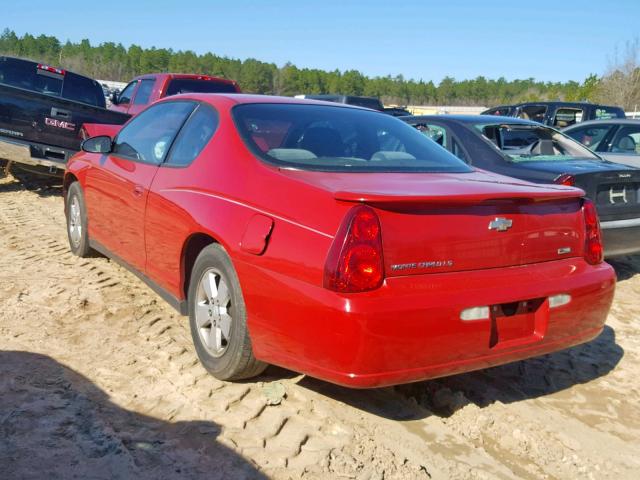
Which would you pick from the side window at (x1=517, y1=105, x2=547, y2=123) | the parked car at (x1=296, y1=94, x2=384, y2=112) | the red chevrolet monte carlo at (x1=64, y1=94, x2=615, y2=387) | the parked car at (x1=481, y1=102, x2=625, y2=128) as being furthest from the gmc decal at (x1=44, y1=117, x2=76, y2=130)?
the parked car at (x1=296, y1=94, x2=384, y2=112)

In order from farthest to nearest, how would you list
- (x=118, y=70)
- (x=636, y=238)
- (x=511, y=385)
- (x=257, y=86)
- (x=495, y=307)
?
(x=257, y=86) → (x=118, y=70) → (x=636, y=238) → (x=511, y=385) → (x=495, y=307)

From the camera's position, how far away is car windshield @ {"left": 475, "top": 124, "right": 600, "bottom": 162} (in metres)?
5.91

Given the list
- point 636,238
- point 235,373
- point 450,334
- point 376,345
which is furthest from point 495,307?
point 636,238

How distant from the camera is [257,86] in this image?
9231 cm

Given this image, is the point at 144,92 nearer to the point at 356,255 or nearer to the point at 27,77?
the point at 27,77

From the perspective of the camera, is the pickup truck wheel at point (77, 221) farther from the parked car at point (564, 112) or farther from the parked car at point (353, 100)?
the parked car at point (353, 100)

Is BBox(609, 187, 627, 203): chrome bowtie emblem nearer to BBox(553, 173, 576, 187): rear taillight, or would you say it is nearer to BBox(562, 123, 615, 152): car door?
BBox(553, 173, 576, 187): rear taillight

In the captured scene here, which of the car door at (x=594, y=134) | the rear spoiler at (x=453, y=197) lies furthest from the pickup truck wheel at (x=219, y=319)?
the car door at (x=594, y=134)

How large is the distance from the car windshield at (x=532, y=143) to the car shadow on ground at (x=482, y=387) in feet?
7.72

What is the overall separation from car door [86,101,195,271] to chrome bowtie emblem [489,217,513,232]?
7.01ft

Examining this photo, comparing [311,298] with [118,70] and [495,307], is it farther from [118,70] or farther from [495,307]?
[118,70]

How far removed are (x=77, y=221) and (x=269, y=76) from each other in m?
98.2

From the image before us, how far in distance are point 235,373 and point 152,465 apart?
2.35ft

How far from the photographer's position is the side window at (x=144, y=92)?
10.2 metres
